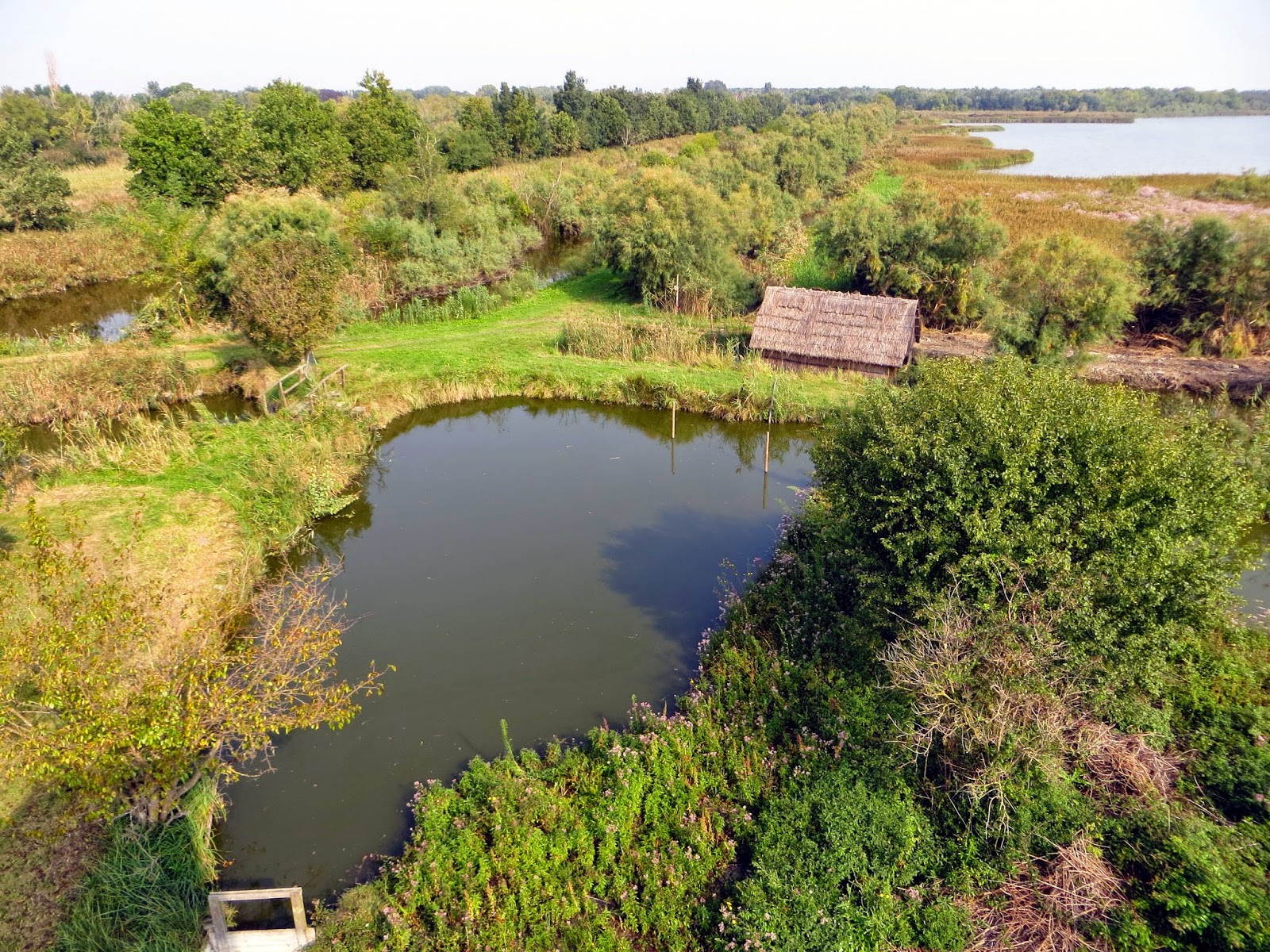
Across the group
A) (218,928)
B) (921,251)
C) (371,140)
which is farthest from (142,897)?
(371,140)

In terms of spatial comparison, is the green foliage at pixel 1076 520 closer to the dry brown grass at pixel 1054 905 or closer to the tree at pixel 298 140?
the dry brown grass at pixel 1054 905

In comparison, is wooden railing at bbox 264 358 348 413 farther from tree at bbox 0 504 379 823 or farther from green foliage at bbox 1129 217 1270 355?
green foliage at bbox 1129 217 1270 355

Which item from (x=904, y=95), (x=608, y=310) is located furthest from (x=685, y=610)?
(x=904, y=95)

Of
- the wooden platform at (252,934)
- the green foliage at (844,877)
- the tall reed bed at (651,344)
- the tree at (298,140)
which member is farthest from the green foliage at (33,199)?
the green foliage at (844,877)

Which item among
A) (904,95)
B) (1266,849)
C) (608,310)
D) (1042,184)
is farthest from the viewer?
(904,95)

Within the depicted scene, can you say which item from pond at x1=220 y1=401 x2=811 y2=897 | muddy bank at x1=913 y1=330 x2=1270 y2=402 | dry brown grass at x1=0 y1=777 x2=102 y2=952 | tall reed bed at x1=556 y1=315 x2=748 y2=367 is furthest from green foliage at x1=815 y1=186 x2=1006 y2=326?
dry brown grass at x1=0 y1=777 x2=102 y2=952

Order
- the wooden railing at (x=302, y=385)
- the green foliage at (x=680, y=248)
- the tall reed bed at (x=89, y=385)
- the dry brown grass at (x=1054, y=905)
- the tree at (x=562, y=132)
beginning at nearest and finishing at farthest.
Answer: the dry brown grass at (x=1054, y=905) → the wooden railing at (x=302, y=385) → the tall reed bed at (x=89, y=385) → the green foliage at (x=680, y=248) → the tree at (x=562, y=132)

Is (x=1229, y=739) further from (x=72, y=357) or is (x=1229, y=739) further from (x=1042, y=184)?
(x=1042, y=184)

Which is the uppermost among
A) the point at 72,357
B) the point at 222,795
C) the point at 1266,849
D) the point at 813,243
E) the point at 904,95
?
the point at 904,95
